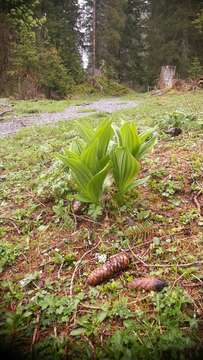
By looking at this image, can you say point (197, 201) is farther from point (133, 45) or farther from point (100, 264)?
point (133, 45)

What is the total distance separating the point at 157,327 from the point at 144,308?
0.13 meters

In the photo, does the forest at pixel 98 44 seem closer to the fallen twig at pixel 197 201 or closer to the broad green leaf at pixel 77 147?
the broad green leaf at pixel 77 147

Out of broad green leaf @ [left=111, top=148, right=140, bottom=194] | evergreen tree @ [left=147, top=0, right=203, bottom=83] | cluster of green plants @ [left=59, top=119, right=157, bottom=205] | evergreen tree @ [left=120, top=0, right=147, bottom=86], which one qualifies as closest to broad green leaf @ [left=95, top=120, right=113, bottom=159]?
cluster of green plants @ [left=59, top=119, right=157, bottom=205]

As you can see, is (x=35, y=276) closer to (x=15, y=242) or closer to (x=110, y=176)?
(x=15, y=242)

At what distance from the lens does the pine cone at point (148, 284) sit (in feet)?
5.03

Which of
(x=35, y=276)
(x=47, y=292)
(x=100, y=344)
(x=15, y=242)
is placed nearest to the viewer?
(x=100, y=344)

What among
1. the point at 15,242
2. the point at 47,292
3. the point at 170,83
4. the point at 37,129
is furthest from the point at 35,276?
the point at 170,83

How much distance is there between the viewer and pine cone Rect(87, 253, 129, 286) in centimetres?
163

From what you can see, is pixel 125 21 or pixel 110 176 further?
pixel 125 21

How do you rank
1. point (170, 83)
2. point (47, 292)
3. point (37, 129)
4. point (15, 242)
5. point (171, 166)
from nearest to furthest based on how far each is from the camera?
point (47, 292) → point (15, 242) → point (171, 166) → point (37, 129) → point (170, 83)

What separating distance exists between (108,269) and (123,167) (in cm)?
65

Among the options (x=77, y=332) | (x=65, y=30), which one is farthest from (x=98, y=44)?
(x=77, y=332)

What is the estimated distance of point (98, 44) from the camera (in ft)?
73.9

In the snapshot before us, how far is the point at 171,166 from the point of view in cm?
269
